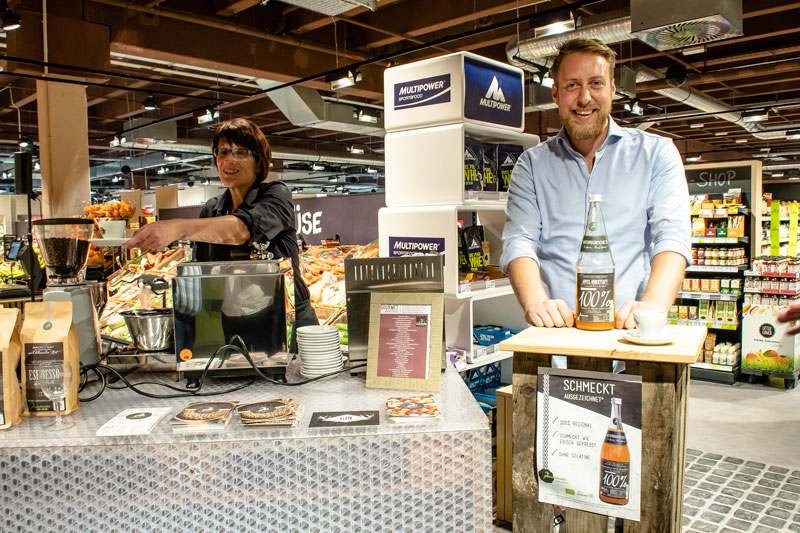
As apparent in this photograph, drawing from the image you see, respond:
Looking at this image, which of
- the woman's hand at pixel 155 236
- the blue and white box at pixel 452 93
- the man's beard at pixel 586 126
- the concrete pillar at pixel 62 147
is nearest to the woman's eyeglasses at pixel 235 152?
the woman's hand at pixel 155 236

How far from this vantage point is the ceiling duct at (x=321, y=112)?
10.3 meters

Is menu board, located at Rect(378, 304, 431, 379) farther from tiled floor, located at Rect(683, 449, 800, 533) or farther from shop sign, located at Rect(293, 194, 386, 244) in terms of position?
shop sign, located at Rect(293, 194, 386, 244)

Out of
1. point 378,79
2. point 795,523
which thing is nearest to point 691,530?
point 795,523

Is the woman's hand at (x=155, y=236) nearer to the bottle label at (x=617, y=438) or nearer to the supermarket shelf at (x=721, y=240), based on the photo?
the bottle label at (x=617, y=438)

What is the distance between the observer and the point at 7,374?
5.16 ft

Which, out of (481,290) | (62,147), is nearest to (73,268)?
(481,290)

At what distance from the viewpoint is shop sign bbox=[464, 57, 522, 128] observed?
3.36 meters

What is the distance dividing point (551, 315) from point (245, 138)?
1589 mm

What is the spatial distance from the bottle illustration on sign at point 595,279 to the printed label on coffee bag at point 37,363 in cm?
135

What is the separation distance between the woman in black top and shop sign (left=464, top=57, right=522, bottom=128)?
1.18 m

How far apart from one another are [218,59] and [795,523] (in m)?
7.70

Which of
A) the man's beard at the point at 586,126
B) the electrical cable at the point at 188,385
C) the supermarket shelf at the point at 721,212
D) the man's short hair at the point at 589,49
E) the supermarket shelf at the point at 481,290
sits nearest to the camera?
the electrical cable at the point at 188,385

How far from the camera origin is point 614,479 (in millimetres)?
1379

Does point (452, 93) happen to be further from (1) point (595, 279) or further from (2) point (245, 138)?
(1) point (595, 279)
